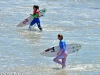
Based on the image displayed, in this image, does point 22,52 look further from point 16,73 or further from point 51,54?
point 16,73

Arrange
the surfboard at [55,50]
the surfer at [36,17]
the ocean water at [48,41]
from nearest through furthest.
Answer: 1. the ocean water at [48,41]
2. the surfboard at [55,50]
3. the surfer at [36,17]

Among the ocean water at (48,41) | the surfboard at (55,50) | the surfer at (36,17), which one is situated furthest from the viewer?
the surfer at (36,17)

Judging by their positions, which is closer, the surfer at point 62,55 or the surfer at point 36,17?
the surfer at point 62,55

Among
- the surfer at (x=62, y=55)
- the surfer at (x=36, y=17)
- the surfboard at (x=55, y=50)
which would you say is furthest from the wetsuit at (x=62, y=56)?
the surfer at (x=36, y=17)

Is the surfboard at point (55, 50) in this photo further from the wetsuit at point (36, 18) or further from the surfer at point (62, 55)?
the wetsuit at point (36, 18)

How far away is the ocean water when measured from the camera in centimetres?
1489

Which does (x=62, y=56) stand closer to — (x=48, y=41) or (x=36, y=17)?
(x=48, y=41)

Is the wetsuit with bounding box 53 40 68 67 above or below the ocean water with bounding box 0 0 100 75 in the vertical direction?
above

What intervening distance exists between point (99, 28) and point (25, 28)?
3.92 m

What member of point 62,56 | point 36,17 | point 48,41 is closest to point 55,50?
point 62,56

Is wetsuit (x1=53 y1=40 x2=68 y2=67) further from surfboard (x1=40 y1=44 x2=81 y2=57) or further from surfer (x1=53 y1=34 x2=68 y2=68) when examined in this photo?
surfboard (x1=40 y1=44 x2=81 y2=57)

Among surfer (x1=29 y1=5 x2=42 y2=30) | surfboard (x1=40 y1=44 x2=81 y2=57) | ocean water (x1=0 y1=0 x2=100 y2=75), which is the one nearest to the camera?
ocean water (x1=0 y1=0 x2=100 y2=75)

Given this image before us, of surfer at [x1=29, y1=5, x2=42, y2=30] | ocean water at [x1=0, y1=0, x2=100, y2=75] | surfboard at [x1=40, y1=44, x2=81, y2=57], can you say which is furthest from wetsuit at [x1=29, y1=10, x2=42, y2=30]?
surfboard at [x1=40, y1=44, x2=81, y2=57]

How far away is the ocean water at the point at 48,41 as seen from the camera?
1489 cm
